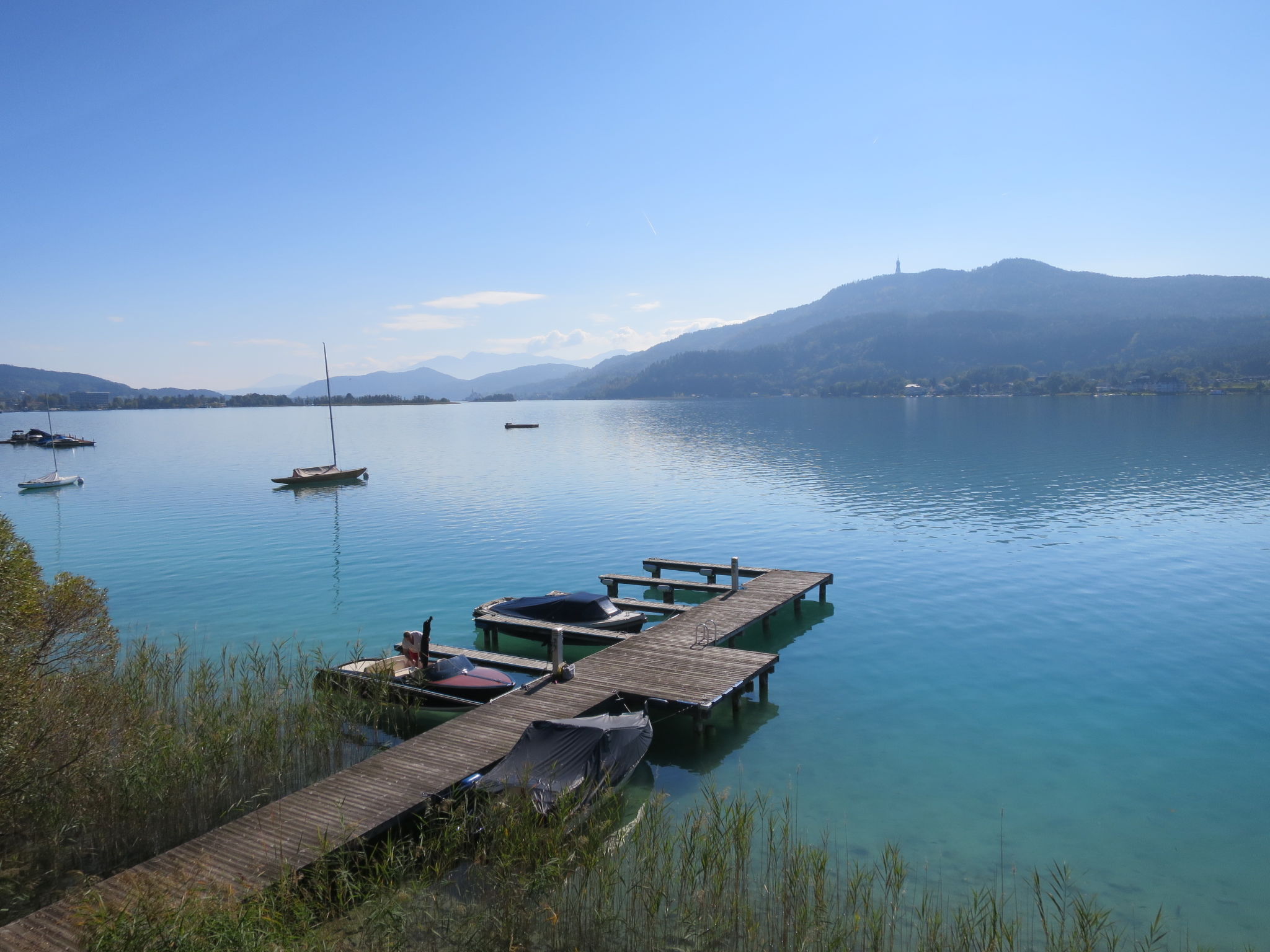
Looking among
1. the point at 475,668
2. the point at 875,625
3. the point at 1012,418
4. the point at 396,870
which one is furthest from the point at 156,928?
the point at 1012,418

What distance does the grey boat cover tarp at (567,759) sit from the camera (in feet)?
44.5

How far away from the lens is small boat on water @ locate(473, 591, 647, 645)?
87.0ft

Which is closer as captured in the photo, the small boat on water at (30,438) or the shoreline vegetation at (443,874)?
the shoreline vegetation at (443,874)

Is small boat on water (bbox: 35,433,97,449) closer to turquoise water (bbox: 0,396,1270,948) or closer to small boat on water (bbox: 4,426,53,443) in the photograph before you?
small boat on water (bbox: 4,426,53,443)

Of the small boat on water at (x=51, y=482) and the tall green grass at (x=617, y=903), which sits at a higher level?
the small boat on water at (x=51, y=482)

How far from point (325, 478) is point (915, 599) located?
57.1 meters

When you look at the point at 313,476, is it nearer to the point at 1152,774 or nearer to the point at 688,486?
the point at 688,486

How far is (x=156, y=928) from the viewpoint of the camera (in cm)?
852

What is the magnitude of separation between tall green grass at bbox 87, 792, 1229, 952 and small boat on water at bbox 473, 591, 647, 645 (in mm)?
12946

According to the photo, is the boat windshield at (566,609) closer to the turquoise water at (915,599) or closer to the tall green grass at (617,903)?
the turquoise water at (915,599)

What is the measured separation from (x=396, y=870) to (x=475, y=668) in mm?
9629

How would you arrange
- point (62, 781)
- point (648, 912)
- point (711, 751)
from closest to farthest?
point (648, 912)
point (62, 781)
point (711, 751)

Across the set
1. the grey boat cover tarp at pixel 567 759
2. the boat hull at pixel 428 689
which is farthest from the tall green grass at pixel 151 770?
the grey boat cover tarp at pixel 567 759

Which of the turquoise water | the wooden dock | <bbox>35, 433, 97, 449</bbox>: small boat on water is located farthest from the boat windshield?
<bbox>35, 433, 97, 449</bbox>: small boat on water
